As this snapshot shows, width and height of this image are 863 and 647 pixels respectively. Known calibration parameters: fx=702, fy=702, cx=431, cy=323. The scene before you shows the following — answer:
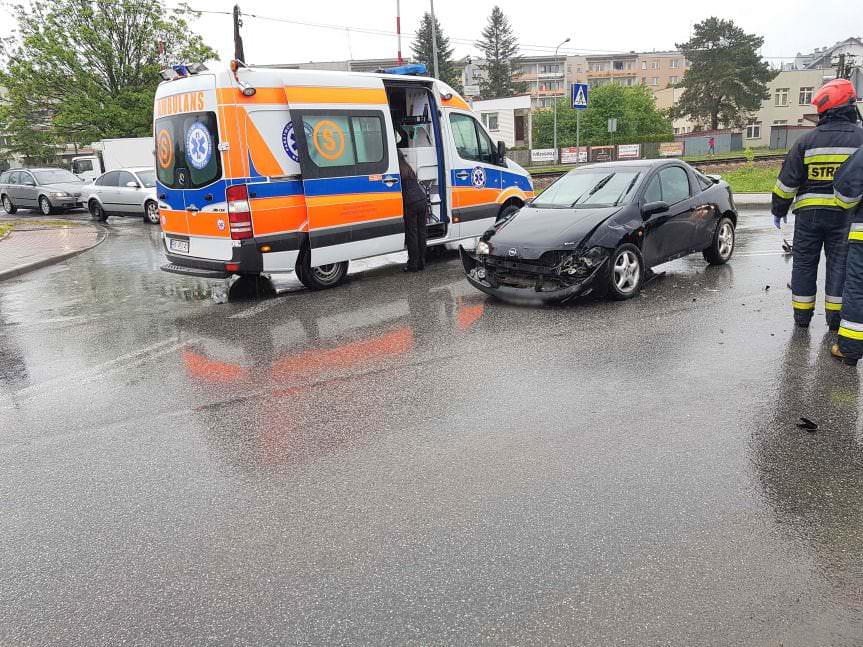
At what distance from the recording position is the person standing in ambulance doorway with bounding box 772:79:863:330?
6.04 metres

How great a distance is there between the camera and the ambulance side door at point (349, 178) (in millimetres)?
8852

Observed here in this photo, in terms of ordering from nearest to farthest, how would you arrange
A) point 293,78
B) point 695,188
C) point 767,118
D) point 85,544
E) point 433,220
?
point 85,544 < point 293,78 < point 695,188 < point 433,220 < point 767,118

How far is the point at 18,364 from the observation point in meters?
6.70

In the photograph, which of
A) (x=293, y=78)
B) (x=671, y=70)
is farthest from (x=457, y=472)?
(x=671, y=70)

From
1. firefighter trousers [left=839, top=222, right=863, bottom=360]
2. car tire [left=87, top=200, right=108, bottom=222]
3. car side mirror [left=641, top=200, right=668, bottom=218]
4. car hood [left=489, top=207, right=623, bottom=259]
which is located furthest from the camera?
car tire [left=87, top=200, right=108, bottom=222]

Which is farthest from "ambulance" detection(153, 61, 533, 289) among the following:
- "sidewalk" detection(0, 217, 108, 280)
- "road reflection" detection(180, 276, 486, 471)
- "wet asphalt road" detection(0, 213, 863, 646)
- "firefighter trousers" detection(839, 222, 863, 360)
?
"firefighter trousers" detection(839, 222, 863, 360)

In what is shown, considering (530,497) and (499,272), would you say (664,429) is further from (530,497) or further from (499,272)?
(499,272)

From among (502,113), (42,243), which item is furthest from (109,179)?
(502,113)

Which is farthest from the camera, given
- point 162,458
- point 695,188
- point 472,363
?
point 695,188

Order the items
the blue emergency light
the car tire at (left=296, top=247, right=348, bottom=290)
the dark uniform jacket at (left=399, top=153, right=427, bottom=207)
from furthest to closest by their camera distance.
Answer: the blue emergency light < the dark uniform jacket at (left=399, top=153, right=427, bottom=207) < the car tire at (left=296, top=247, right=348, bottom=290)

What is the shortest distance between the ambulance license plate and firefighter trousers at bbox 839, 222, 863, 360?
744 cm

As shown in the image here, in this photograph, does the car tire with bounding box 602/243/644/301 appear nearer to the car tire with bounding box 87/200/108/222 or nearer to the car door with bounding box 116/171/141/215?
the car door with bounding box 116/171/141/215

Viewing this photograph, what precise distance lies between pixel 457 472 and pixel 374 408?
1.23 meters

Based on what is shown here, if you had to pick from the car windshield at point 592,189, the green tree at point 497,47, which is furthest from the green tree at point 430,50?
the car windshield at point 592,189
